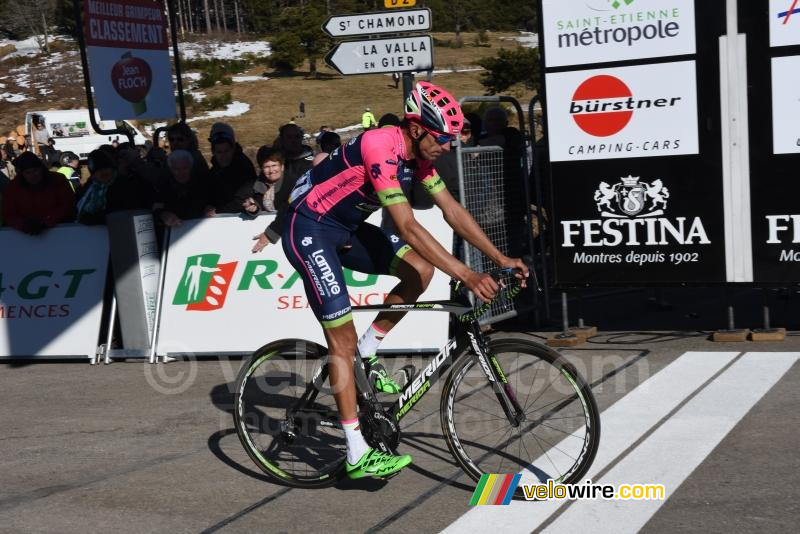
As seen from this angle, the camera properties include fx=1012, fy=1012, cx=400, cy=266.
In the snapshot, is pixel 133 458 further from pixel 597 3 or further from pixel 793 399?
pixel 597 3

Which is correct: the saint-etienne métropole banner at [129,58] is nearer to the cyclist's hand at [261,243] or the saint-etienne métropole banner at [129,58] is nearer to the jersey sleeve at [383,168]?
the cyclist's hand at [261,243]

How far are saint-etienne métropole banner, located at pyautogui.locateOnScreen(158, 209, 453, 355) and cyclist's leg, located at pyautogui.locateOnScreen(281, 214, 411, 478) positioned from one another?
3.32m

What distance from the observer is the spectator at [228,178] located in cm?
960

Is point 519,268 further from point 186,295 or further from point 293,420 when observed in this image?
point 186,295

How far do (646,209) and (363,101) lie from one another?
56.3m

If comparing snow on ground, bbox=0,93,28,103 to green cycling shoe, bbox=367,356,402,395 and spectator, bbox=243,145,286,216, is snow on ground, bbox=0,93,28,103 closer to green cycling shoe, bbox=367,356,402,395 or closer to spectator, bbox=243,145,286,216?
spectator, bbox=243,145,286,216

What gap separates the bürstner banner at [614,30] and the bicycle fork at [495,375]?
4.07 m

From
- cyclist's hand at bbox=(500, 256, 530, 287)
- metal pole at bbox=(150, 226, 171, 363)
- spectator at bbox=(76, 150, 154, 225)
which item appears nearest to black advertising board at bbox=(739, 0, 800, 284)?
cyclist's hand at bbox=(500, 256, 530, 287)

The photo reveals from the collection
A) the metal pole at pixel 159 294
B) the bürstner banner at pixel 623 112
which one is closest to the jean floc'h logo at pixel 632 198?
the bürstner banner at pixel 623 112

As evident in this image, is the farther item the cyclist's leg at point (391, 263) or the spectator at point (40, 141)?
the spectator at point (40, 141)

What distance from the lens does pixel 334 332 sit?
216 inches

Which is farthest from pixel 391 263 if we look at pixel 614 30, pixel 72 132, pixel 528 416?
pixel 72 132

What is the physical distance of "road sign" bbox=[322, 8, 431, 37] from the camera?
9648 millimetres

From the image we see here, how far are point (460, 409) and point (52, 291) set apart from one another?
556cm
